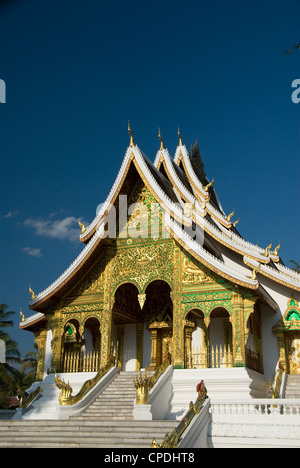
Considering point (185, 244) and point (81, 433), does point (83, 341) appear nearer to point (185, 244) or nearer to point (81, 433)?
point (185, 244)

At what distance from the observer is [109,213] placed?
41.0 feet

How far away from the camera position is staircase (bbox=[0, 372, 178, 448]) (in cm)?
743

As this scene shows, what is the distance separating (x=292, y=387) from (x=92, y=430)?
193 inches

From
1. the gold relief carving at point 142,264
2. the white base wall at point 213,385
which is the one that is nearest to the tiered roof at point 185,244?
the gold relief carving at point 142,264

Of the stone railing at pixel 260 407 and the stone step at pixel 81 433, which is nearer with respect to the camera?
the stone step at pixel 81 433

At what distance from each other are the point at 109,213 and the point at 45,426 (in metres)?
5.58

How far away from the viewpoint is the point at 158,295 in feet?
44.8

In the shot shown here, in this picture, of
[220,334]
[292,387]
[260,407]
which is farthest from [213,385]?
[220,334]

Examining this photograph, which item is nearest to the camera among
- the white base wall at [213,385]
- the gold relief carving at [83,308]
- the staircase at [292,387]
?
the white base wall at [213,385]

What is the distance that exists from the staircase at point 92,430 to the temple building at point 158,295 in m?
2.28

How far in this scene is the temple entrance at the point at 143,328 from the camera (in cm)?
1303

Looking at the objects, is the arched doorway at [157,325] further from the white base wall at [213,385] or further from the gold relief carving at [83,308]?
the white base wall at [213,385]

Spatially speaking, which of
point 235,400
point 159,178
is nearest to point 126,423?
point 235,400

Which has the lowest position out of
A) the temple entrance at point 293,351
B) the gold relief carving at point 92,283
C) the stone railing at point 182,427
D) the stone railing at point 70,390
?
the stone railing at point 182,427
